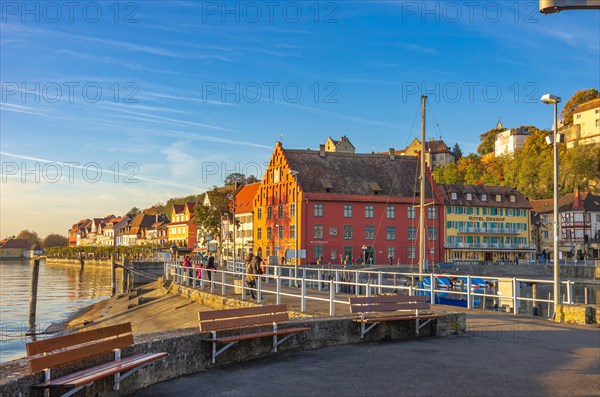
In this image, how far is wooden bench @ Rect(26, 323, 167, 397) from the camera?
7.11m

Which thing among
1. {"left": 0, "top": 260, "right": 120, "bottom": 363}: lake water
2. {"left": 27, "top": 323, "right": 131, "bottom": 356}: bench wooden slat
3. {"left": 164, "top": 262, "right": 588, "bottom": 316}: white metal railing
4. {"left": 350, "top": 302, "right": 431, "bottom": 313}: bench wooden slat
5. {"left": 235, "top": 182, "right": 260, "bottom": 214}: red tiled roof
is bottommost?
{"left": 0, "top": 260, "right": 120, "bottom": 363}: lake water

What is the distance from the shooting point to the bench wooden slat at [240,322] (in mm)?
10820

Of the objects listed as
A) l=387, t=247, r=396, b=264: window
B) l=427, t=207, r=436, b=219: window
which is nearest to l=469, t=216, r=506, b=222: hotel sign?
l=427, t=207, r=436, b=219: window

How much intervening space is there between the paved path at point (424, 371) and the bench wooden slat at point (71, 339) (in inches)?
41.7

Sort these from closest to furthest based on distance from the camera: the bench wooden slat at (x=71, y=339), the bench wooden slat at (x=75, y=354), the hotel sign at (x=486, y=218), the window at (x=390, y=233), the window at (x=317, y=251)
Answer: the bench wooden slat at (x=75, y=354) < the bench wooden slat at (x=71, y=339) < the window at (x=317, y=251) < the window at (x=390, y=233) < the hotel sign at (x=486, y=218)

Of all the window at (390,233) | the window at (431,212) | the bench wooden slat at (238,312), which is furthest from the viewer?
the window at (431,212)

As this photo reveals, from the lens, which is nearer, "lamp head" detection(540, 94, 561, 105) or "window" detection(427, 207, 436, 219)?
"lamp head" detection(540, 94, 561, 105)

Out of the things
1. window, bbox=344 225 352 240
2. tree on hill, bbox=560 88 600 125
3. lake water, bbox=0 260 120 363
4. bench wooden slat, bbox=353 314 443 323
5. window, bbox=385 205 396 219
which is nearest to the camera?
bench wooden slat, bbox=353 314 443 323

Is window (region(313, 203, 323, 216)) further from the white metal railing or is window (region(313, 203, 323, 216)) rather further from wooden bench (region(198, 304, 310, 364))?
wooden bench (region(198, 304, 310, 364))

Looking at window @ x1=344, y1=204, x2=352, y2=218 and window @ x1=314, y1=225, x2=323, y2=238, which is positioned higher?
window @ x1=344, y1=204, x2=352, y2=218

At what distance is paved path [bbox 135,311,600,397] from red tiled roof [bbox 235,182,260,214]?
80953 mm

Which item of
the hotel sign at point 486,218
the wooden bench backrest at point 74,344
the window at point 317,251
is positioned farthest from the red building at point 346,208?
the wooden bench backrest at point 74,344

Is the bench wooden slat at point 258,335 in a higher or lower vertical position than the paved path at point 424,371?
higher

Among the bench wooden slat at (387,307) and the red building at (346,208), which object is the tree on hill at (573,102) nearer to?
the red building at (346,208)
